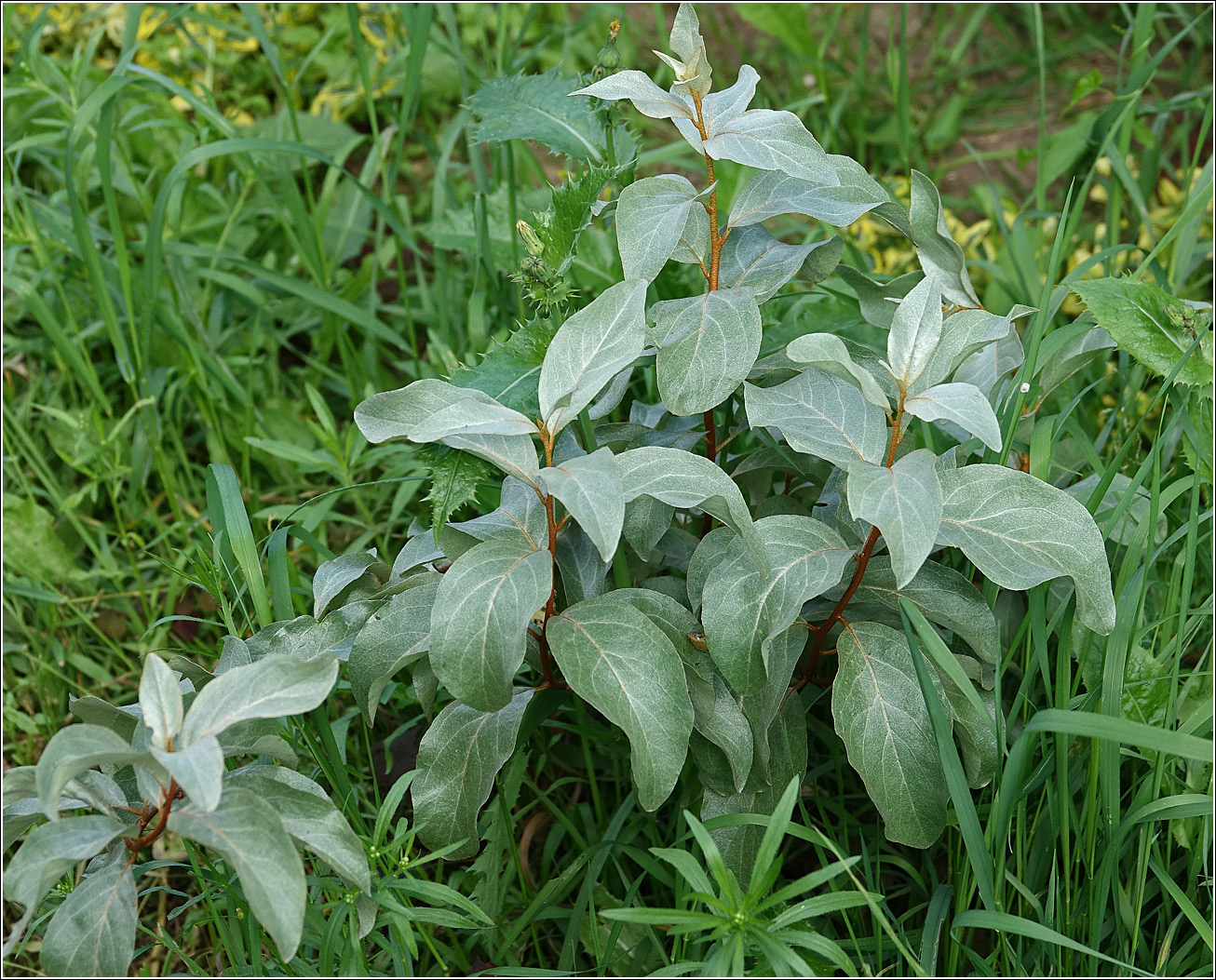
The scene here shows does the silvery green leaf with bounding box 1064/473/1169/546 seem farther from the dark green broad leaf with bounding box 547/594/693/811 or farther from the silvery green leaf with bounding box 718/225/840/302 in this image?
the dark green broad leaf with bounding box 547/594/693/811

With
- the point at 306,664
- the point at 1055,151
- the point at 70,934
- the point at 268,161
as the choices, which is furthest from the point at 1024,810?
the point at 268,161

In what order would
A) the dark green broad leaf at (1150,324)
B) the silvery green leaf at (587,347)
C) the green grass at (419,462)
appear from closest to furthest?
the silvery green leaf at (587,347)
the green grass at (419,462)
the dark green broad leaf at (1150,324)

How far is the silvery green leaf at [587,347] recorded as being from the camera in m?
1.12

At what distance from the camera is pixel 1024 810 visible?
4.10ft

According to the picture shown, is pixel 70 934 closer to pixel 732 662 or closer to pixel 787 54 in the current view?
pixel 732 662

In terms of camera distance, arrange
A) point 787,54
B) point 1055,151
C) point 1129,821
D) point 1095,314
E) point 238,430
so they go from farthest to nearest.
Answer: point 787,54 < point 1055,151 < point 238,430 < point 1095,314 < point 1129,821

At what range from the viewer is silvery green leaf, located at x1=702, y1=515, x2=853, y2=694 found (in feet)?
3.59

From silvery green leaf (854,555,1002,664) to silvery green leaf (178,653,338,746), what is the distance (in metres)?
0.62

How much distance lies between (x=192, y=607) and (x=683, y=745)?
129 cm

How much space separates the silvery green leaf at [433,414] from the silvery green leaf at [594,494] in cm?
9

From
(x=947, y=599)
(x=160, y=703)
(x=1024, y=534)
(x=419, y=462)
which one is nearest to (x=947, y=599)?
(x=947, y=599)

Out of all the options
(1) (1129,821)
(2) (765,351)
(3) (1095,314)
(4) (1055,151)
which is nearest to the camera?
(1) (1129,821)

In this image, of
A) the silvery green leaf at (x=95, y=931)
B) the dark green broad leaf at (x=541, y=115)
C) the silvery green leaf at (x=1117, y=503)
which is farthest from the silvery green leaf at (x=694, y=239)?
the silvery green leaf at (x=95, y=931)

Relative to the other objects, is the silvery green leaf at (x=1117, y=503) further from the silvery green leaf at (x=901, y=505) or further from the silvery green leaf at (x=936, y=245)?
the silvery green leaf at (x=901, y=505)
